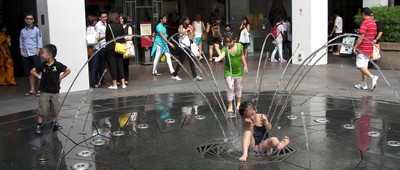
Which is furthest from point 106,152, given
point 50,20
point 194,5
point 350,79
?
point 194,5

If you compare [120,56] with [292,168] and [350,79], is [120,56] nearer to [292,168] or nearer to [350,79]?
[350,79]

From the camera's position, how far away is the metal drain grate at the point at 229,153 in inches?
242

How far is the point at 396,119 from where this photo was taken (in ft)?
27.8

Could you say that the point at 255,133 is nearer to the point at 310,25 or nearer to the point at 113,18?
the point at 113,18

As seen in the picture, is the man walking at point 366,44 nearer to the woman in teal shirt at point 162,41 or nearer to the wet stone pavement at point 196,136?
the wet stone pavement at point 196,136

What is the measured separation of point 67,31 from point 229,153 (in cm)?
688

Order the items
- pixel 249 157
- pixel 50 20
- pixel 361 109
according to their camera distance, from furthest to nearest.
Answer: pixel 50 20 → pixel 361 109 → pixel 249 157

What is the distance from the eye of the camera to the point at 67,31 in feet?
39.4

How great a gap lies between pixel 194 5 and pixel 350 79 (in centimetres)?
1077

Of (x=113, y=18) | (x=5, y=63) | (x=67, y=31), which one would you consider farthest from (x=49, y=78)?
(x=5, y=63)

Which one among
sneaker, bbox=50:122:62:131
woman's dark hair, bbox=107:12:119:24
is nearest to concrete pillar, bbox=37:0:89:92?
woman's dark hair, bbox=107:12:119:24

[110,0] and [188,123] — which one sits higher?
[110,0]

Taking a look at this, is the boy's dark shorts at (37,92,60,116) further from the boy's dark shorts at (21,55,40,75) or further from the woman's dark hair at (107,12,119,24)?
the boy's dark shorts at (21,55,40,75)

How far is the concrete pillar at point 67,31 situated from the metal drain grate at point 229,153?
607 centimetres
